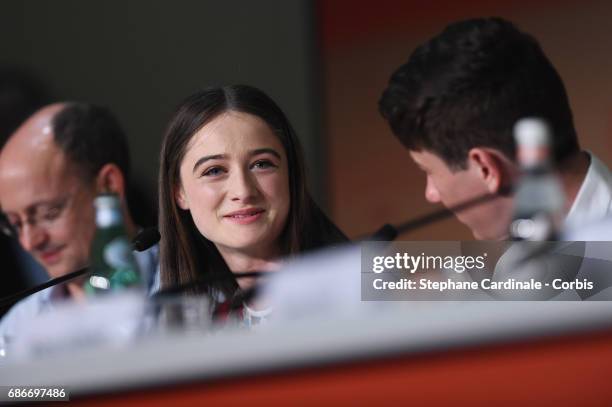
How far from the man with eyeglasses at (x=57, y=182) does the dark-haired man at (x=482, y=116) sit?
0.67 m

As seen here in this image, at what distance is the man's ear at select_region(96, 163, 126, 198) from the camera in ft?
7.68

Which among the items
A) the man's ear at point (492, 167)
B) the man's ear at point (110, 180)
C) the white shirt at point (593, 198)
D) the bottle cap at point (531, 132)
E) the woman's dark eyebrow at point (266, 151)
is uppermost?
the man's ear at point (110, 180)

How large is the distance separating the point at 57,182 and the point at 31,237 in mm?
141

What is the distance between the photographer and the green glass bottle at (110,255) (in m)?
2.24

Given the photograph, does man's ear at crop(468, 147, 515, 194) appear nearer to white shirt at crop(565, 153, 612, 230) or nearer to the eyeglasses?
white shirt at crop(565, 153, 612, 230)

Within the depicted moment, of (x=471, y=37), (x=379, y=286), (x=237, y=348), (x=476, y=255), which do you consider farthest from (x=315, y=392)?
(x=471, y=37)

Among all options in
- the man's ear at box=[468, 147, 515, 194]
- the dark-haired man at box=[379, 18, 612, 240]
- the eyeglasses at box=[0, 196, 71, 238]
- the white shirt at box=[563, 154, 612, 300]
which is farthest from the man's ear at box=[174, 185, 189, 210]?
the white shirt at box=[563, 154, 612, 300]

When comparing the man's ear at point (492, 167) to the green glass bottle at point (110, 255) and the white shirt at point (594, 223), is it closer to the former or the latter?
the white shirt at point (594, 223)

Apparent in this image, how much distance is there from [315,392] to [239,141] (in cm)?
58

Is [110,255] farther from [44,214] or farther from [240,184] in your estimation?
[240,184]

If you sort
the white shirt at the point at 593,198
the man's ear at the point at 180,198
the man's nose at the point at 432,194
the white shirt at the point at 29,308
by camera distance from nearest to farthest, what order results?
1. the white shirt at the point at 593,198
2. the man's nose at the point at 432,194
3. the man's ear at the point at 180,198
4. the white shirt at the point at 29,308

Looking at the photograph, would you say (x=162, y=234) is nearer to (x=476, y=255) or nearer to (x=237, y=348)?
(x=237, y=348)

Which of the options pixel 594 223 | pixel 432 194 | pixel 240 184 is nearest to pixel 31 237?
pixel 240 184

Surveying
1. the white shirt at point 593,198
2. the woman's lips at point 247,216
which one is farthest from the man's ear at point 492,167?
the woman's lips at point 247,216
